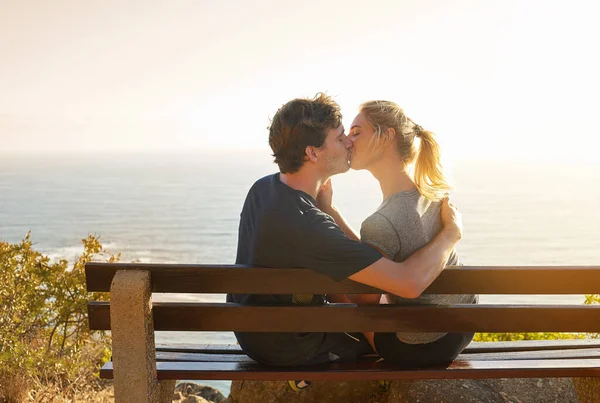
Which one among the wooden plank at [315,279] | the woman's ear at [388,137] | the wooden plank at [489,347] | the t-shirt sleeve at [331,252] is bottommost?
the wooden plank at [489,347]

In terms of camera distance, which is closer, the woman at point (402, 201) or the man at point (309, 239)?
the man at point (309, 239)

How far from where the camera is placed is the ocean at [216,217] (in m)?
46.1

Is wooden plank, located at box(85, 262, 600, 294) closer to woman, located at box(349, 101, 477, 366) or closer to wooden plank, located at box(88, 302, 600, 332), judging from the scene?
wooden plank, located at box(88, 302, 600, 332)

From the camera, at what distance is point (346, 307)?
317 centimetres

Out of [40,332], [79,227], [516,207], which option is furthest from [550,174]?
[40,332]

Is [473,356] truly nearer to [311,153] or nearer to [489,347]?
[489,347]

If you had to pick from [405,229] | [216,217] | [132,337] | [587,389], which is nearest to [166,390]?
[132,337]

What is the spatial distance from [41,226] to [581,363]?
62.1m

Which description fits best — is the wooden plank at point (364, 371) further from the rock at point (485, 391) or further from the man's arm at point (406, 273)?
the man's arm at point (406, 273)

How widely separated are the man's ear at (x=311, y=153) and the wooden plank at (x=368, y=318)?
72cm

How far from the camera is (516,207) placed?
78.6 meters

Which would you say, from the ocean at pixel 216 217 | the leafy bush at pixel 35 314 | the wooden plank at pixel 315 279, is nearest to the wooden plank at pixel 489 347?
the wooden plank at pixel 315 279

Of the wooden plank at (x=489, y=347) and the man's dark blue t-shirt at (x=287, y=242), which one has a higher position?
the man's dark blue t-shirt at (x=287, y=242)

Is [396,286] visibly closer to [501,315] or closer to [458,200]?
[501,315]
